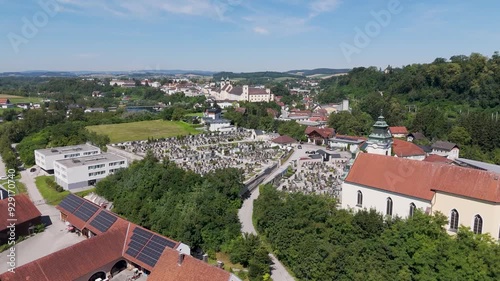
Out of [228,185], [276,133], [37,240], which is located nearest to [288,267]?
[228,185]

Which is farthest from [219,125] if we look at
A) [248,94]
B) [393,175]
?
[393,175]

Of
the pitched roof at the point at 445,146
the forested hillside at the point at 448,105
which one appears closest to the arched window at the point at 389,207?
the forested hillside at the point at 448,105

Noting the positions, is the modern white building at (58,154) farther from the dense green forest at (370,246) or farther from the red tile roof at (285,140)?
the dense green forest at (370,246)

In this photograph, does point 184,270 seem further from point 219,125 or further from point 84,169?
point 219,125

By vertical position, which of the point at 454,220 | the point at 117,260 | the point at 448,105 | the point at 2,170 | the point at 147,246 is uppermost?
the point at 448,105

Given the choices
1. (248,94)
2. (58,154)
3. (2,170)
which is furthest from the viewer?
(248,94)

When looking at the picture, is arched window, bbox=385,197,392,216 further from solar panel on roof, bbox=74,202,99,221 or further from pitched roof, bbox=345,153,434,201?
solar panel on roof, bbox=74,202,99,221

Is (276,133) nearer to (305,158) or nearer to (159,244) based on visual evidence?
(305,158)
